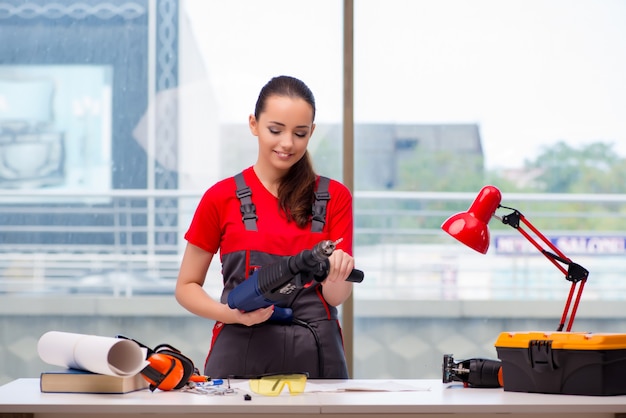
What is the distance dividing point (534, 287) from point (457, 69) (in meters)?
1.01

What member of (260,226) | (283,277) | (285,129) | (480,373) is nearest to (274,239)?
(260,226)

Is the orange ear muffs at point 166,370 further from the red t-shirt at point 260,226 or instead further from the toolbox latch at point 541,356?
the toolbox latch at point 541,356

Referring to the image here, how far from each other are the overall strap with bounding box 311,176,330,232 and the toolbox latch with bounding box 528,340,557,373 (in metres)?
0.63

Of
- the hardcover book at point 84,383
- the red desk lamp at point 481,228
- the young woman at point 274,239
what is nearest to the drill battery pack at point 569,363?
the red desk lamp at point 481,228

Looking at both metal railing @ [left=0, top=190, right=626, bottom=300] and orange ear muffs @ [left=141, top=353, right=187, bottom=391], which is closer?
orange ear muffs @ [left=141, top=353, right=187, bottom=391]

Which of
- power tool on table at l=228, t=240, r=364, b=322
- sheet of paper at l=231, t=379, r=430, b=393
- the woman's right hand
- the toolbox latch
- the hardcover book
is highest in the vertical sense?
power tool on table at l=228, t=240, r=364, b=322

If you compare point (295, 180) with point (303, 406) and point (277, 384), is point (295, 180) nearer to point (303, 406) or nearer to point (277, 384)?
point (277, 384)

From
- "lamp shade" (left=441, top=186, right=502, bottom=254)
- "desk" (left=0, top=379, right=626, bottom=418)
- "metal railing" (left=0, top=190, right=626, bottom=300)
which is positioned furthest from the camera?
"metal railing" (left=0, top=190, right=626, bottom=300)

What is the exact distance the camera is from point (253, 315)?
2053 millimetres

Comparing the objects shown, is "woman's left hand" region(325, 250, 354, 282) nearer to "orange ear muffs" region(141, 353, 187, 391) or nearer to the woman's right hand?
the woman's right hand

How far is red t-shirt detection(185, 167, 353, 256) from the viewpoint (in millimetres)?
2227

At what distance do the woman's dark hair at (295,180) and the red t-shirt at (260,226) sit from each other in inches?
1.0

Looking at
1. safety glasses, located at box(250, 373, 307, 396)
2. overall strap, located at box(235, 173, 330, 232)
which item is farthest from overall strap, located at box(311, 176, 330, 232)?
safety glasses, located at box(250, 373, 307, 396)

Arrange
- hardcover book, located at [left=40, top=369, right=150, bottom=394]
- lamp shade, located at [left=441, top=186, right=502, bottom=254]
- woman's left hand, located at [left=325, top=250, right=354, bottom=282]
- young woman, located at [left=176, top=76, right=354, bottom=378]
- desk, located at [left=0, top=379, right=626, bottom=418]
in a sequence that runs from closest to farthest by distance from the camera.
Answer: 1. desk, located at [left=0, top=379, right=626, bottom=418]
2. hardcover book, located at [left=40, top=369, right=150, bottom=394]
3. woman's left hand, located at [left=325, top=250, right=354, bottom=282]
4. lamp shade, located at [left=441, top=186, right=502, bottom=254]
5. young woman, located at [left=176, top=76, right=354, bottom=378]
